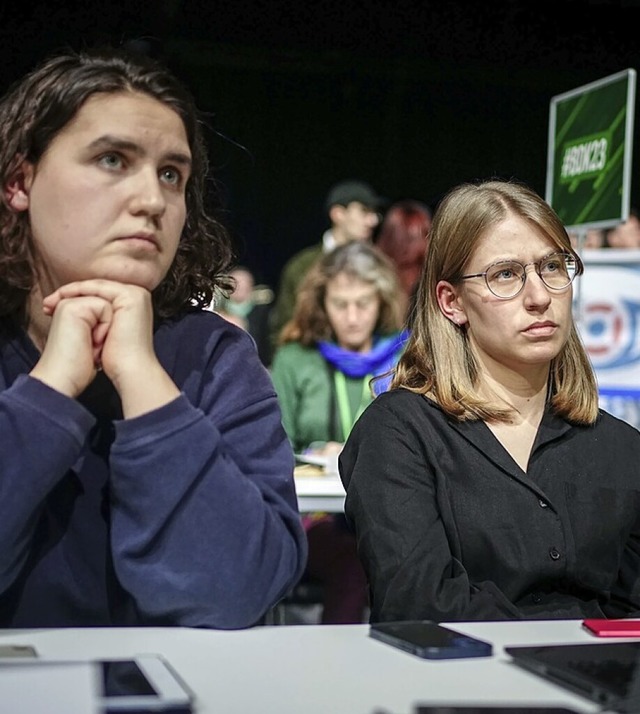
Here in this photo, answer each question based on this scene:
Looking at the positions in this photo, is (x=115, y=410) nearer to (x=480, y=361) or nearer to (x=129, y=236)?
(x=129, y=236)

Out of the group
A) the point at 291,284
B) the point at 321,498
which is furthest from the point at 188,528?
the point at 291,284

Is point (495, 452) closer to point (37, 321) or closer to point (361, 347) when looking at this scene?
point (37, 321)

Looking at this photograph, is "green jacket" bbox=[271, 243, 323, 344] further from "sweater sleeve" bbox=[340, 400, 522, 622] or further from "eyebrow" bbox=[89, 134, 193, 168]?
"eyebrow" bbox=[89, 134, 193, 168]

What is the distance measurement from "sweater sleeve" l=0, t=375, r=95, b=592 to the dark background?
25.3 ft

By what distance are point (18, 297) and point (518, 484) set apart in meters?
0.82

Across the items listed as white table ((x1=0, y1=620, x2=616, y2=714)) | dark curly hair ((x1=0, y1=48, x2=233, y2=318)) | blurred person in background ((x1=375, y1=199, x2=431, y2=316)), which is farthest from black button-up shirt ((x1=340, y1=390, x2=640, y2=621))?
blurred person in background ((x1=375, y1=199, x2=431, y2=316))

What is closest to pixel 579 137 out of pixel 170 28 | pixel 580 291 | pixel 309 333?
pixel 580 291

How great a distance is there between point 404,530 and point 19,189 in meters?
0.74

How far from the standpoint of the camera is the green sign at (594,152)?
361 centimetres

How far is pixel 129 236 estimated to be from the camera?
1498 mm

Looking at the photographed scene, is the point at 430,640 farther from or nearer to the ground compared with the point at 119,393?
nearer to the ground

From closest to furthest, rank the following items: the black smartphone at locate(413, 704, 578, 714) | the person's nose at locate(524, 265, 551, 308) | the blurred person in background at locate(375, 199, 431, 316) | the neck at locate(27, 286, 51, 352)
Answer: the black smartphone at locate(413, 704, 578, 714)
the neck at locate(27, 286, 51, 352)
the person's nose at locate(524, 265, 551, 308)
the blurred person in background at locate(375, 199, 431, 316)

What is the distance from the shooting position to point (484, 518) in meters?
1.77

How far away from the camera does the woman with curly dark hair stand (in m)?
1.39
